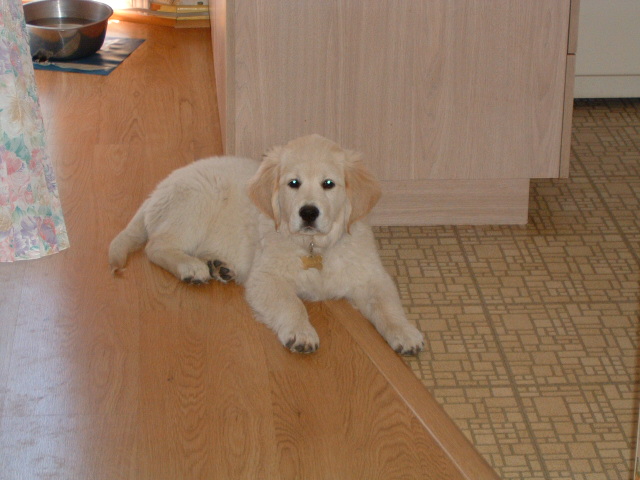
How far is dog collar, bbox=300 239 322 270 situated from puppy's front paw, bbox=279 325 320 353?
0.30 meters

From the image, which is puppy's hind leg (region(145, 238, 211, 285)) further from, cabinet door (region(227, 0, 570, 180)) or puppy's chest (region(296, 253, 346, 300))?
cabinet door (region(227, 0, 570, 180))

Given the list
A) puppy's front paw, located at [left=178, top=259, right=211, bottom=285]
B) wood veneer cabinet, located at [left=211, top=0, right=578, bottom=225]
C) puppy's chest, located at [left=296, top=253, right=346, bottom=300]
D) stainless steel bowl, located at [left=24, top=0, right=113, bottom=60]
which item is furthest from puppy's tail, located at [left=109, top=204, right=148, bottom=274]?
stainless steel bowl, located at [left=24, top=0, right=113, bottom=60]

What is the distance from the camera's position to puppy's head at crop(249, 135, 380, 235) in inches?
106

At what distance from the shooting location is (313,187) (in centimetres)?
271

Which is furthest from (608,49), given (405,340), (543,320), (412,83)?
(405,340)

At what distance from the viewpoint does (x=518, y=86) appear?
3.25 m

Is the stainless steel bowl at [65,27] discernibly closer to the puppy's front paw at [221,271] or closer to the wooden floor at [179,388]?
the wooden floor at [179,388]

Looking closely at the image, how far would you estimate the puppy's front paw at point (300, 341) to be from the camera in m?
2.61

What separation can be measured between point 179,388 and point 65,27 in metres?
3.17

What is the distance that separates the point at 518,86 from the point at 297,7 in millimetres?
847

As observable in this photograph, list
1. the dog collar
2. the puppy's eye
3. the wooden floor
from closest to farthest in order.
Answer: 1. the wooden floor
2. the puppy's eye
3. the dog collar

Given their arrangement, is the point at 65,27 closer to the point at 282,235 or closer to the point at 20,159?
the point at 282,235

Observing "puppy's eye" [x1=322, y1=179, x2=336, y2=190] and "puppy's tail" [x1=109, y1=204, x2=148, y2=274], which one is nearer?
"puppy's eye" [x1=322, y1=179, x2=336, y2=190]

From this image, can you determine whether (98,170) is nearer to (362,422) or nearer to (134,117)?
(134,117)
